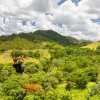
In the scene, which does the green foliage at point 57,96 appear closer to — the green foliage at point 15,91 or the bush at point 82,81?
the green foliage at point 15,91

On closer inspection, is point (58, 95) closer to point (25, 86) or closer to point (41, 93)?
point (41, 93)

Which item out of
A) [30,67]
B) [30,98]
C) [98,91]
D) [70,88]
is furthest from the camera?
[30,67]

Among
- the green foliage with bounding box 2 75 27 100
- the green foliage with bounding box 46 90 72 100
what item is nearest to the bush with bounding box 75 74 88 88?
the green foliage with bounding box 46 90 72 100

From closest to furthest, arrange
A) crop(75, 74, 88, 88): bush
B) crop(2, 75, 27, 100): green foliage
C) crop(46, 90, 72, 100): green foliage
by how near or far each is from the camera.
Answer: crop(46, 90, 72, 100): green foliage, crop(2, 75, 27, 100): green foliage, crop(75, 74, 88, 88): bush

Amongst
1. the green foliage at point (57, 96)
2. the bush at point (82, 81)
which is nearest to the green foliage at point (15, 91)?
the green foliage at point (57, 96)

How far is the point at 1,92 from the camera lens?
99.2ft

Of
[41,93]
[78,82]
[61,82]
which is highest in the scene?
[41,93]

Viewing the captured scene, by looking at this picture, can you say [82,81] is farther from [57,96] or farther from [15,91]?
[15,91]

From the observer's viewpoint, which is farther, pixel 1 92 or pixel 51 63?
pixel 51 63

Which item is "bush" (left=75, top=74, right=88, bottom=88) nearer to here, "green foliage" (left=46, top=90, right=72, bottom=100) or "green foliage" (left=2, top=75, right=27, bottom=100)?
"green foliage" (left=46, top=90, right=72, bottom=100)

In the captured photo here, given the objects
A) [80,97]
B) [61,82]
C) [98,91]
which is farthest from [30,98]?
[61,82]

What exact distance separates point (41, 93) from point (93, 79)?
3625cm

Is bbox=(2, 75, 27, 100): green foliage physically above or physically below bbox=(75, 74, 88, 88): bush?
above

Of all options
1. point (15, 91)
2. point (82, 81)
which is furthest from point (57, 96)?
point (82, 81)
